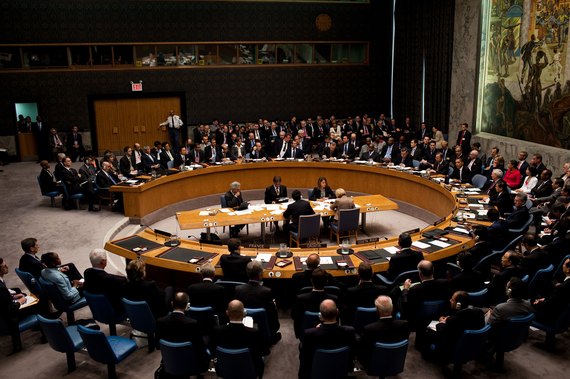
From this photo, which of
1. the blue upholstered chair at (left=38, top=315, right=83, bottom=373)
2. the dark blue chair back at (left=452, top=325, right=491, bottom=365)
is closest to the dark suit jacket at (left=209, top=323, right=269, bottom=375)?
the blue upholstered chair at (left=38, top=315, right=83, bottom=373)

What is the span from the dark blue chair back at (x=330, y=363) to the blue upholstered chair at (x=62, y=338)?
2.59m

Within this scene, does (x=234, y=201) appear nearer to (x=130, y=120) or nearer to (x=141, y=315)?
(x=141, y=315)

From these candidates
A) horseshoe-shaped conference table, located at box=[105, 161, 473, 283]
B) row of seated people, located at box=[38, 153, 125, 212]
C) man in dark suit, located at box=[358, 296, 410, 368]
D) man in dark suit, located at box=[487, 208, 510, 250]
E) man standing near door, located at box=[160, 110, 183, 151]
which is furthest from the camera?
man standing near door, located at box=[160, 110, 183, 151]

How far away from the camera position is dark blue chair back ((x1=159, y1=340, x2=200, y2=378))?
4.93 meters

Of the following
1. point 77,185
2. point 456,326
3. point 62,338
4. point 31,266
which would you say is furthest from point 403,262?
point 77,185

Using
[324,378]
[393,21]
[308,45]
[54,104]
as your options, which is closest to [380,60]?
[393,21]

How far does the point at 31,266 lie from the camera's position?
22.4 ft

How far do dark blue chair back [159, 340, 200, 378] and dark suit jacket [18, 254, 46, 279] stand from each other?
2.69 meters

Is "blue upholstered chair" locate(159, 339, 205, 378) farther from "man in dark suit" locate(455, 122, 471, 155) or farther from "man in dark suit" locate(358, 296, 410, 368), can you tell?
"man in dark suit" locate(455, 122, 471, 155)

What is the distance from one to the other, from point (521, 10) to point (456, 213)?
6.99 m

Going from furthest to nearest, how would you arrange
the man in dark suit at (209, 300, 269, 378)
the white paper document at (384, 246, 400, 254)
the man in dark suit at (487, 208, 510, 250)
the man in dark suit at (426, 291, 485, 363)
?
the man in dark suit at (487, 208, 510, 250) < the white paper document at (384, 246, 400, 254) < the man in dark suit at (426, 291, 485, 363) < the man in dark suit at (209, 300, 269, 378)

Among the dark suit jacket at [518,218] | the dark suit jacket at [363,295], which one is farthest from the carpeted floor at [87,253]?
the dark suit jacket at [518,218]

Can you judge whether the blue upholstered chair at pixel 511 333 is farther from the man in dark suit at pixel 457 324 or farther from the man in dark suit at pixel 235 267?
the man in dark suit at pixel 235 267

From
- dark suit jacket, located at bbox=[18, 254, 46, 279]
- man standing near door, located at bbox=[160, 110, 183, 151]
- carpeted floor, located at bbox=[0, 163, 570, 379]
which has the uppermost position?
man standing near door, located at bbox=[160, 110, 183, 151]
